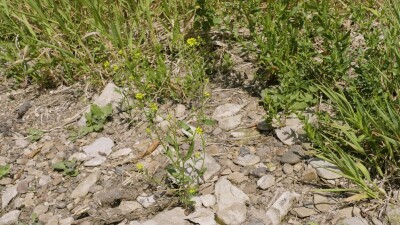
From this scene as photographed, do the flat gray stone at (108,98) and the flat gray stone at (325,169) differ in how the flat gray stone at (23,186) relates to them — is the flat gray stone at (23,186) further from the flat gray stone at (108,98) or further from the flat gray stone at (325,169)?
the flat gray stone at (325,169)

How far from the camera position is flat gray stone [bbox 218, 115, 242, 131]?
3112 millimetres

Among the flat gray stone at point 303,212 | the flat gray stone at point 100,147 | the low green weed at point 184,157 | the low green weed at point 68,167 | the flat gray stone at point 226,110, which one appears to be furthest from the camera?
the flat gray stone at point 226,110

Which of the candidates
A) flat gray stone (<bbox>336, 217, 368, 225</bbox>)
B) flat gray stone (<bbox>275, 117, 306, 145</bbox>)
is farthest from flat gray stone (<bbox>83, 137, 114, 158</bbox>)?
flat gray stone (<bbox>336, 217, 368, 225</bbox>)

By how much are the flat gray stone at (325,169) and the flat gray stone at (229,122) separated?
0.60m

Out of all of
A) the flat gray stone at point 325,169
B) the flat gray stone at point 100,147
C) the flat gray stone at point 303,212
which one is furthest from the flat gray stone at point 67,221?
the flat gray stone at point 325,169

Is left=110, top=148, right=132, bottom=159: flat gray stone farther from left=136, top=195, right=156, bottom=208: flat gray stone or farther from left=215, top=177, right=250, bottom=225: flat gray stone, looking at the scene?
left=215, top=177, right=250, bottom=225: flat gray stone

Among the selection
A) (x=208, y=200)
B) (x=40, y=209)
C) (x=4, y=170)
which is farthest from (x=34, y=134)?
(x=208, y=200)

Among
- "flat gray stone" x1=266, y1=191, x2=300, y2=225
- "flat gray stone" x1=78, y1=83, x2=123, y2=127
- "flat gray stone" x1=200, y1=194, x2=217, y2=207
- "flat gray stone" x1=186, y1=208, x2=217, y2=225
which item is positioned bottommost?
"flat gray stone" x1=266, y1=191, x2=300, y2=225

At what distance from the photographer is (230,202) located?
8.50 ft

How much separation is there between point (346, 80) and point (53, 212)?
6.25ft

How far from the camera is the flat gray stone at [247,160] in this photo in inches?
112

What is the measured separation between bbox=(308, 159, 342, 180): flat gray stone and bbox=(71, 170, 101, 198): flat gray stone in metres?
1.28

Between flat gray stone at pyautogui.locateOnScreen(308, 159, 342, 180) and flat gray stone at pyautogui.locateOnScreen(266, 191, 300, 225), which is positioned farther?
flat gray stone at pyautogui.locateOnScreen(308, 159, 342, 180)

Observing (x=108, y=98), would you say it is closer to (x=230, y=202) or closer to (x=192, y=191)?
(x=192, y=191)
